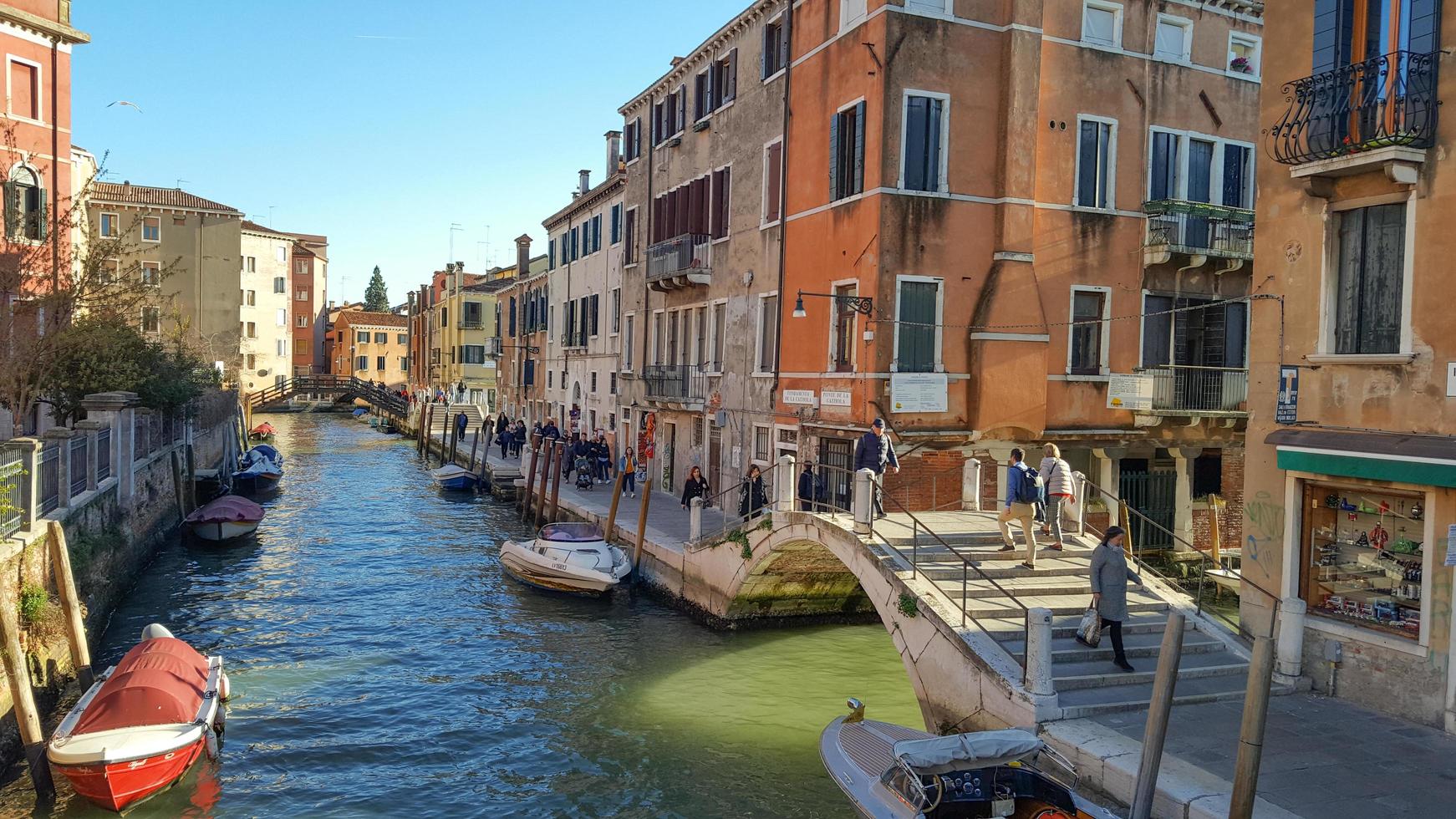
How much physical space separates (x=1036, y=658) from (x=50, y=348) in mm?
19117

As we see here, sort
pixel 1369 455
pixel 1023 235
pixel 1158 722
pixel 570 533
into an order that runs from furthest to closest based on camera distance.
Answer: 1. pixel 570 533
2. pixel 1023 235
3. pixel 1369 455
4. pixel 1158 722

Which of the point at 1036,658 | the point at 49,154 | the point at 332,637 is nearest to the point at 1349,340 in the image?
the point at 1036,658

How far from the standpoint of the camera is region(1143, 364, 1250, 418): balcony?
1888cm

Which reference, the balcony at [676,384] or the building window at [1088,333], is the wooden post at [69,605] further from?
the building window at [1088,333]

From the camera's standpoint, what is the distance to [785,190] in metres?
19.9

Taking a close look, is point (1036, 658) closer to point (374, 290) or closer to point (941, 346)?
point (941, 346)

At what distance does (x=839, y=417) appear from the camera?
17.5 metres

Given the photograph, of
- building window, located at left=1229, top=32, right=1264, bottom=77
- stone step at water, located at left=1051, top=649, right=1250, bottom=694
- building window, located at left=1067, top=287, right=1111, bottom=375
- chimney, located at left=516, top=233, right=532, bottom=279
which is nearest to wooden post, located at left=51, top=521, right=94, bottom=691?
stone step at water, located at left=1051, top=649, right=1250, bottom=694

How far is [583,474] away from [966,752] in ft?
71.0

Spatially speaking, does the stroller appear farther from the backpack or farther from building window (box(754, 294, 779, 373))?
the backpack

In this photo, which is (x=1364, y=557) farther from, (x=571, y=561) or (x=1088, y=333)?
(x=571, y=561)

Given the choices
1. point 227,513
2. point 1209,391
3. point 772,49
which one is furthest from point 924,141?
point 227,513

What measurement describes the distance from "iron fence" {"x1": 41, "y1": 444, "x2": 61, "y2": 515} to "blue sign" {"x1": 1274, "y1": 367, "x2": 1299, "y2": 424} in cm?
1527

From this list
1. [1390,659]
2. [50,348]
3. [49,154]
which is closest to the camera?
[1390,659]
